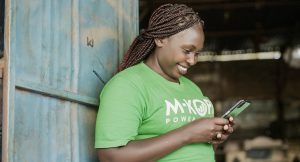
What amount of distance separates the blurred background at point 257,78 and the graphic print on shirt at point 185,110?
635cm

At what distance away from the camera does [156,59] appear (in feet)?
7.39

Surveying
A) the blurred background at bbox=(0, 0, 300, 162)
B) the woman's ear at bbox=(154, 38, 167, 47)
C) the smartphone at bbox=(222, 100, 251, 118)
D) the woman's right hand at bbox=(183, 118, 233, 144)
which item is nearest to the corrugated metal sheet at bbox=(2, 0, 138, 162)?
the woman's ear at bbox=(154, 38, 167, 47)

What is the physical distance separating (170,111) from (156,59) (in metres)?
0.28

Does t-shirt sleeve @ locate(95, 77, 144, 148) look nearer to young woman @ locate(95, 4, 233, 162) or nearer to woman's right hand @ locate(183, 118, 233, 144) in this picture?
young woman @ locate(95, 4, 233, 162)

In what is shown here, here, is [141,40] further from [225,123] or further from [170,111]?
[225,123]

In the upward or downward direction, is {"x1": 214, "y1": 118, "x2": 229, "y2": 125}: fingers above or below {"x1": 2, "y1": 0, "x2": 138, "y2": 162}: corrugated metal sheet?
below

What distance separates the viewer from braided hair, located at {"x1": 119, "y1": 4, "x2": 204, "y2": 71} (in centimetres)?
215

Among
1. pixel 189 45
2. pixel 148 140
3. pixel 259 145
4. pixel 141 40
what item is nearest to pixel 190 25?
pixel 189 45

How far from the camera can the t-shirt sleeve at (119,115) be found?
1.89 meters

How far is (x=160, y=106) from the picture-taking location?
6.75 feet

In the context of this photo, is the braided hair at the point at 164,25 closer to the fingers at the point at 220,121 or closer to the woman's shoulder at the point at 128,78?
the woman's shoulder at the point at 128,78

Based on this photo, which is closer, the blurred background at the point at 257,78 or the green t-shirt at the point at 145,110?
the green t-shirt at the point at 145,110

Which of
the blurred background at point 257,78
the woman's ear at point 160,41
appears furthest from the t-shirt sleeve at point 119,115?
the blurred background at point 257,78

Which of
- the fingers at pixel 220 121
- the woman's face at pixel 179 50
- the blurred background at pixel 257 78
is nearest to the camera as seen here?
the fingers at pixel 220 121
